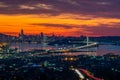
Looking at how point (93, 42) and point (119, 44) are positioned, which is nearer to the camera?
point (119, 44)

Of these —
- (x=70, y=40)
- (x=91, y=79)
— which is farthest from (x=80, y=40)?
(x=91, y=79)

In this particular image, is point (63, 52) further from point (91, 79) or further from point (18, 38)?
point (91, 79)

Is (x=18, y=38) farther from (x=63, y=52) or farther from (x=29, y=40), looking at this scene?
(x=63, y=52)

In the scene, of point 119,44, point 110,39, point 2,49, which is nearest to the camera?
point 2,49

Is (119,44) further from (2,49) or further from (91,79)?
(91,79)

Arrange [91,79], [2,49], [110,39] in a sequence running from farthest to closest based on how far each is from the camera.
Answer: [110,39], [2,49], [91,79]

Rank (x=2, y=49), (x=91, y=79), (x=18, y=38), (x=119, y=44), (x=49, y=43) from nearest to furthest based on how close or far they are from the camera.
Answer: (x=91, y=79) → (x=2, y=49) → (x=119, y=44) → (x=18, y=38) → (x=49, y=43)

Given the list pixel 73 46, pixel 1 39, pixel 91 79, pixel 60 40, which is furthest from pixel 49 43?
pixel 91 79

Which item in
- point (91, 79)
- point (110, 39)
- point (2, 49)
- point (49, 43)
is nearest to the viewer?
point (91, 79)

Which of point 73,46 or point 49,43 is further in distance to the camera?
point 49,43
